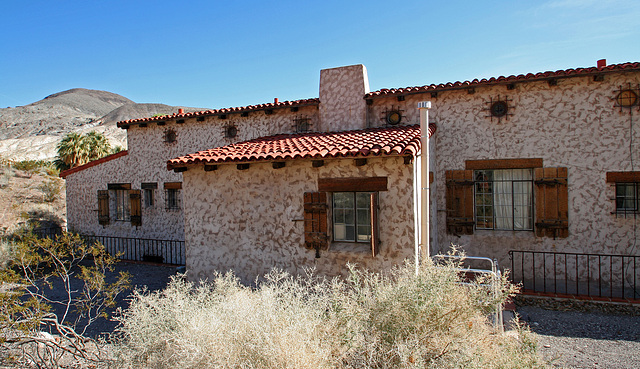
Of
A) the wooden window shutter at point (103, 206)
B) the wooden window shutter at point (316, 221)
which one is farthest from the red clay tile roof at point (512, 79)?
the wooden window shutter at point (103, 206)

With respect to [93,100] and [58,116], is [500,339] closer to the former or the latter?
[58,116]

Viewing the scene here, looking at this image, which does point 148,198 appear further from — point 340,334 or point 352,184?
point 340,334

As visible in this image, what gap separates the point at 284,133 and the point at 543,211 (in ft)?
22.6

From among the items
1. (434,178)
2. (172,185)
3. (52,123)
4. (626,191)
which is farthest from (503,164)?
(52,123)

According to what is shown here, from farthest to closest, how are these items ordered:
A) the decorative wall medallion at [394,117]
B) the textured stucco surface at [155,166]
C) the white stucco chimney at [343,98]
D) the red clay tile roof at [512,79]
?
the textured stucco surface at [155,166]
the white stucco chimney at [343,98]
the decorative wall medallion at [394,117]
the red clay tile roof at [512,79]

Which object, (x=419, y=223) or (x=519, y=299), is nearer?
(x=419, y=223)

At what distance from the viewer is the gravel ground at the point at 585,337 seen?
214 inches

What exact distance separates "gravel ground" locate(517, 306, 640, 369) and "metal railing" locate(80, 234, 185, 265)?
9.67 metres

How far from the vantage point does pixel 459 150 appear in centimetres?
928

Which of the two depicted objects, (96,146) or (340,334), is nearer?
(340,334)

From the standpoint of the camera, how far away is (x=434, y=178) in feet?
30.5

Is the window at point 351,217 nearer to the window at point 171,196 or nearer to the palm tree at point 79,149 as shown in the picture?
the window at point 171,196

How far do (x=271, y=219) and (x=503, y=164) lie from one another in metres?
5.64

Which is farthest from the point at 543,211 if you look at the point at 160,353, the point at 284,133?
the point at 160,353
